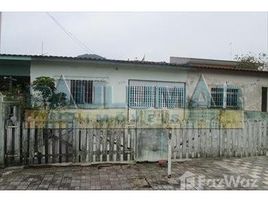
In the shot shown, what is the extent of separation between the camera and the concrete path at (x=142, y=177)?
6.76 metres

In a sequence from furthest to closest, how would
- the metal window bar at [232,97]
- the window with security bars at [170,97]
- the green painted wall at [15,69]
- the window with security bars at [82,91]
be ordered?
1. the metal window bar at [232,97]
2. the window with security bars at [170,97]
3. the window with security bars at [82,91]
4. the green painted wall at [15,69]

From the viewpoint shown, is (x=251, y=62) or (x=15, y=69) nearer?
(x=15, y=69)

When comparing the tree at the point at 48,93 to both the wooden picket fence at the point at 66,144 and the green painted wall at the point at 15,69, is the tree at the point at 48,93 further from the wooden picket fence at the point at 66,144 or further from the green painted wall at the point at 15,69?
the wooden picket fence at the point at 66,144

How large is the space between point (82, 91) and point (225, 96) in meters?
5.80

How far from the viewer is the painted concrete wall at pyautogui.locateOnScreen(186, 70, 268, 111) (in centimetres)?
1322

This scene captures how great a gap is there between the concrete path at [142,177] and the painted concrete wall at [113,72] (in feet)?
13.3

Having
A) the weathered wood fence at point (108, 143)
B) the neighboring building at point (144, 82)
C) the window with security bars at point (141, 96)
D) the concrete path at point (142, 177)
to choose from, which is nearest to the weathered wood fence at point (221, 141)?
the weathered wood fence at point (108, 143)

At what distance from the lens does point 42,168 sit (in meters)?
8.52

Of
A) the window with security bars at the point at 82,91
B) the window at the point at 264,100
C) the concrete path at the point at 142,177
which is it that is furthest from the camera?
the window at the point at 264,100

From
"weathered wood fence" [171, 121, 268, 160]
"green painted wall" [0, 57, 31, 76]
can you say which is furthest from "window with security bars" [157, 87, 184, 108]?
"green painted wall" [0, 57, 31, 76]

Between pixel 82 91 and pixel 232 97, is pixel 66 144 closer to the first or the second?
pixel 82 91

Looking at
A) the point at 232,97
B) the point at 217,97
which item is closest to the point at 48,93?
the point at 217,97

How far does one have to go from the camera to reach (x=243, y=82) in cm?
1391
